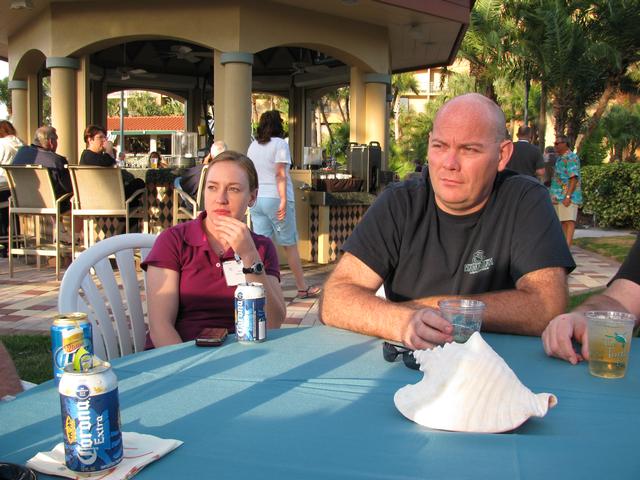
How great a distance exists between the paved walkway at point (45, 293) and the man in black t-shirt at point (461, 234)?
2406mm

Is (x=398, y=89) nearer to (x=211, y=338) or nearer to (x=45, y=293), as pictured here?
(x=45, y=293)

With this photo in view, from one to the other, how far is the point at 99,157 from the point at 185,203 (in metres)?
1.08

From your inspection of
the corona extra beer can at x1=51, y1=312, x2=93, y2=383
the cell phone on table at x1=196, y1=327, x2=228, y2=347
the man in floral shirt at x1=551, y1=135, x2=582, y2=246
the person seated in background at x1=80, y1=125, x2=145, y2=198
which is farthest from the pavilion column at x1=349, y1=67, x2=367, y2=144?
the corona extra beer can at x1=51, y1=312, x2=93, y2=383

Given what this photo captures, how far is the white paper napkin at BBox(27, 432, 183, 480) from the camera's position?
1.02 meters

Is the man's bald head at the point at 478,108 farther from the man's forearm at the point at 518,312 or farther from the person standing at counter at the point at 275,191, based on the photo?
the person standing at counter at the point at 275,191

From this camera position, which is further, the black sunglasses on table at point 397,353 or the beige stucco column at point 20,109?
the beige stucco column at point 20,109

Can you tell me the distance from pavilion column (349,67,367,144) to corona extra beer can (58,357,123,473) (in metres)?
9.98

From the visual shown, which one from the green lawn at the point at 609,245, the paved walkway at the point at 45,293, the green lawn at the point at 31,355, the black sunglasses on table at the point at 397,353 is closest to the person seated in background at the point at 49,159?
the paved walkway at the point at 45,293

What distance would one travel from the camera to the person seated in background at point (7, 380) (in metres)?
1.58

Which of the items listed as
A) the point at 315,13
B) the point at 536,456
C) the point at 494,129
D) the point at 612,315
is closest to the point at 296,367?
the point at 536,456

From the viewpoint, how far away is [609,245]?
1105 cm

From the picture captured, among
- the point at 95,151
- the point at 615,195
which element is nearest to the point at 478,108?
the point at 95,151

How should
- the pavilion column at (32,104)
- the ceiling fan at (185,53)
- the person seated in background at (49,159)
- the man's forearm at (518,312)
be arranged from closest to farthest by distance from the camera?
the man's forearm at (518,312) → the person seated in background at (49,159) → the pavilion column at (32,104) → the ceiling fan at (185,53)

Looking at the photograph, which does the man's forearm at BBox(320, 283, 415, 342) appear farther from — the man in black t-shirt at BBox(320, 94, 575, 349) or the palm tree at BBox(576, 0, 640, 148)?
the palm tree at BBox(576, 0, 640, 148)
